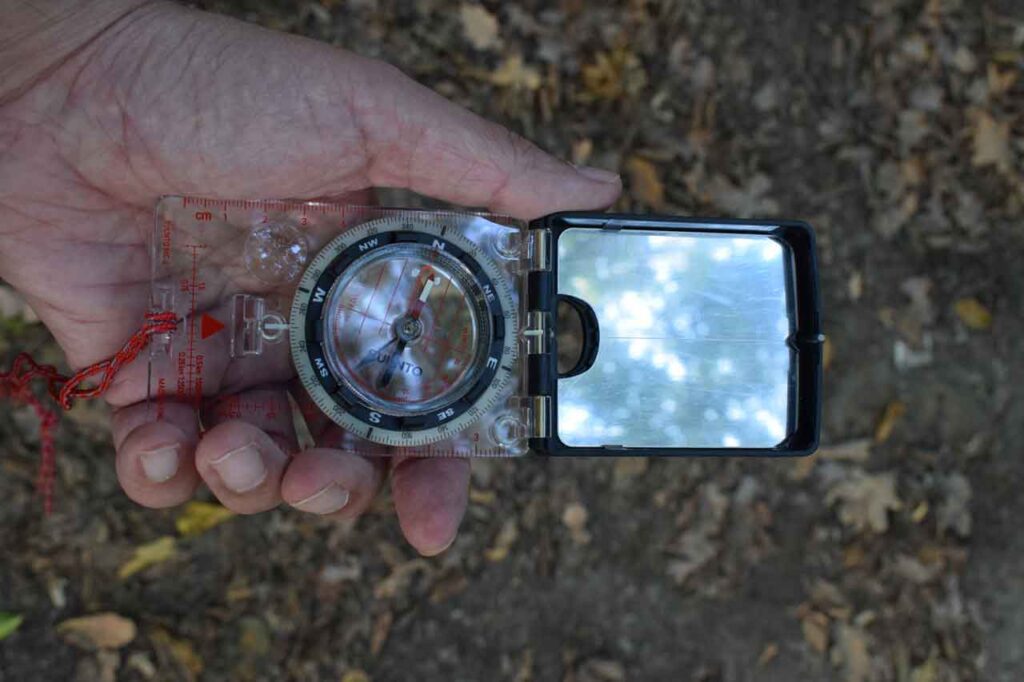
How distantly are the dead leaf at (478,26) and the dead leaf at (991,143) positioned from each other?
240 cm

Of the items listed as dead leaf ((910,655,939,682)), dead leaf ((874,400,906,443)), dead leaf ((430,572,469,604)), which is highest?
dead leaf ((874,400,906,443))

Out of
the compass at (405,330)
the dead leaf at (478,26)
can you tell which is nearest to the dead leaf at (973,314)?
the dead leaf at (478,26)

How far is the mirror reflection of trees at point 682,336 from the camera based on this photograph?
258 centimetres

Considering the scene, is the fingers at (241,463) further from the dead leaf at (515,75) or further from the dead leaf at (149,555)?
the dead leaf at (515,75)

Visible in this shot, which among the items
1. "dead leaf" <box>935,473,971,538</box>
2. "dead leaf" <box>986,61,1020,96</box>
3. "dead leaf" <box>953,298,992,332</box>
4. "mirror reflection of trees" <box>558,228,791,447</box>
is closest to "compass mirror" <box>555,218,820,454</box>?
"mirror reflection of trees" <box>558,228,791,447</box>

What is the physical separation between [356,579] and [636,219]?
2051 mm

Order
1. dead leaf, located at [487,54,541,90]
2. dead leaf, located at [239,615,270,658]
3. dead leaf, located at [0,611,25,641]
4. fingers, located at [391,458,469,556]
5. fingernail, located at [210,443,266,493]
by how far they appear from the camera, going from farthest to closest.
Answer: dead leaf, located at [487,54,541,90]
dead leaf, located at [239,615,270,658]
dead leaf, located at [0,611,25,641]
fingers, located at [391,458,469,556]
fingernail, located at [210,443,266,493]

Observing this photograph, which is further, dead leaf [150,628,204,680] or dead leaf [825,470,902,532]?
dead leaf [825,470,902,532]

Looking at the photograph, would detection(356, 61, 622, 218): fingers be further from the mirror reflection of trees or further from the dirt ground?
the dirt ground

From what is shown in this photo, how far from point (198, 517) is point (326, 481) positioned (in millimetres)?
1425

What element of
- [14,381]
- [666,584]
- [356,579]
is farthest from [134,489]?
[666,584]

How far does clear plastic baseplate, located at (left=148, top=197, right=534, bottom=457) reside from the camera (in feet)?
8.16

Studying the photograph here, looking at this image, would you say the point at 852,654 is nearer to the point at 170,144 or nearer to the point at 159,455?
the point at 159,455

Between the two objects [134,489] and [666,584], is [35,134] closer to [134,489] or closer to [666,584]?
[134,489]
